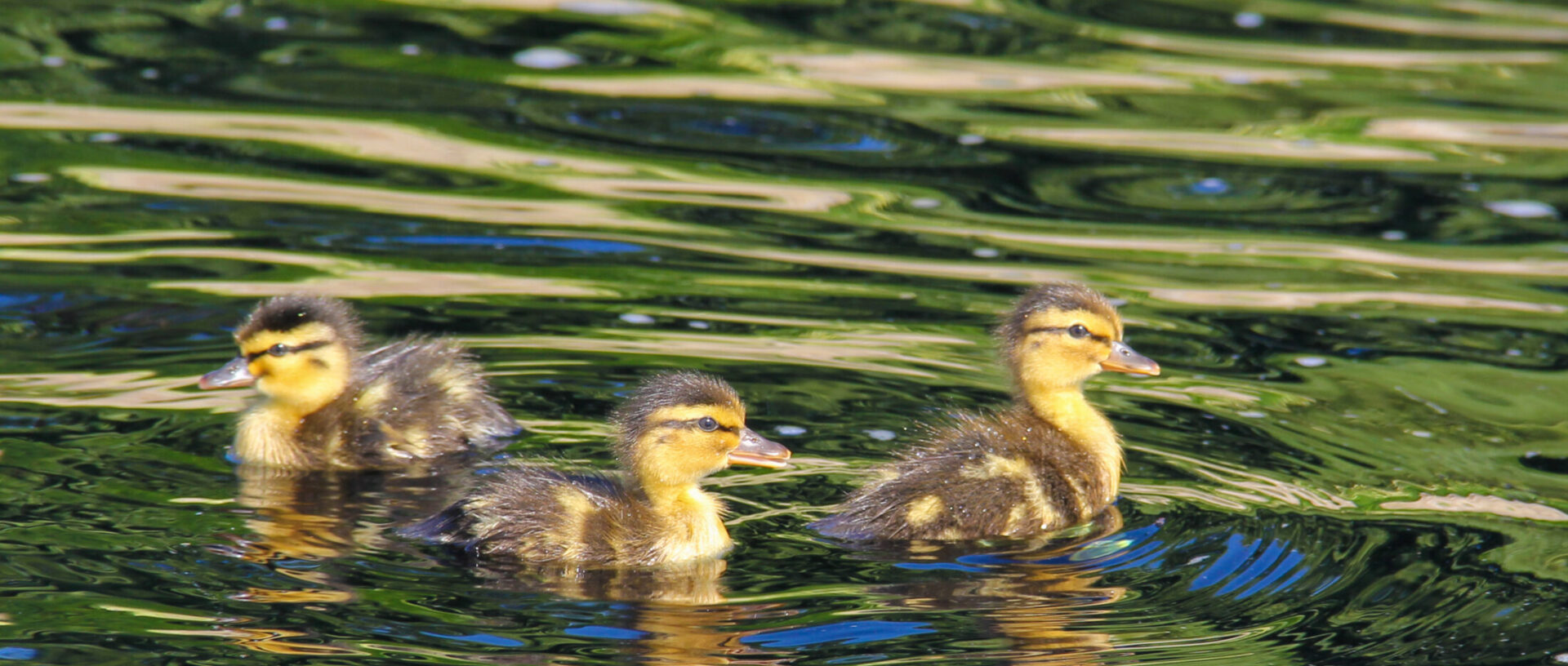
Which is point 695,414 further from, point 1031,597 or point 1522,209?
point 1522,209

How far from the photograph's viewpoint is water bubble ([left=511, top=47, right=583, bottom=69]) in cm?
1336

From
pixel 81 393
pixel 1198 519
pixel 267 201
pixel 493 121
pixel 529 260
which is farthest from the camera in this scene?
pixel 493 121

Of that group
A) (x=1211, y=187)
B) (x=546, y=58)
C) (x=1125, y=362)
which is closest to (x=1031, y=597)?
(x=1125, y=362)

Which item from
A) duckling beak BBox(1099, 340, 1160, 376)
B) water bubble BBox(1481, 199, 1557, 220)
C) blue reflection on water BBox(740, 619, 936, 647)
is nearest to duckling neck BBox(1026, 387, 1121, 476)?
duckling beak BBox(1099, 340, 1160, 376)

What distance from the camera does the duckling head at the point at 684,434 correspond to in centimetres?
648

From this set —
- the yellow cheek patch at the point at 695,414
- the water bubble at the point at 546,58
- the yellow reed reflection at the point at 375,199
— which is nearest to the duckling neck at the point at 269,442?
the yellow cheek patch at the point at 695,414

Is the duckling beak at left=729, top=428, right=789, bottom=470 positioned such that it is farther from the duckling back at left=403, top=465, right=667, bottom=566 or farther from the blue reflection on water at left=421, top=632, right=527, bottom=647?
the blue reflection on water at left=421, top=632, right=527, bottom=647

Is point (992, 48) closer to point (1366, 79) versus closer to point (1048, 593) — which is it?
point (1366, 79)

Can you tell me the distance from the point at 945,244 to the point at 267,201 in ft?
11.7

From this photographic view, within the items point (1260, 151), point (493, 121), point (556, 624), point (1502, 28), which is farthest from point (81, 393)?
point (1502, 28)

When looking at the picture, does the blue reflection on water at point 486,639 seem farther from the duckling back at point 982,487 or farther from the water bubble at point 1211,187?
the water bubble at point 1211,187

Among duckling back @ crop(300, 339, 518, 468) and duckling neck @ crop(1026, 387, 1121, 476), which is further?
duckling back @ crop(300, 339, 518, 468)

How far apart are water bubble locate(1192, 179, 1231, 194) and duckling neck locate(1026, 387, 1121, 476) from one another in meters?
4.30

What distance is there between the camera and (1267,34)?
47.9ft
